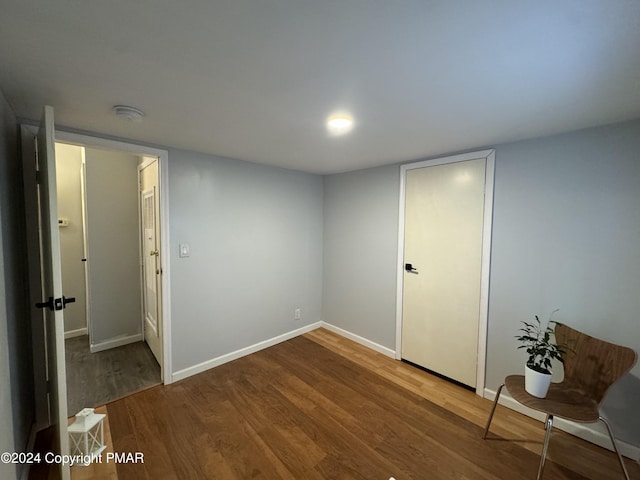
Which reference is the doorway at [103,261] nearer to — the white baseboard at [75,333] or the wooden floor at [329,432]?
the white baseboard at [75,333]

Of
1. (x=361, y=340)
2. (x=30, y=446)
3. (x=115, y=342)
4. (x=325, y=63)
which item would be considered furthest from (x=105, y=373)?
(x=325, y=63)

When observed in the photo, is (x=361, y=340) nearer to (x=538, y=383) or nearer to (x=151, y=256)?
(x=538, y=383)

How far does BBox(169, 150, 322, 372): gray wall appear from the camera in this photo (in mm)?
2502

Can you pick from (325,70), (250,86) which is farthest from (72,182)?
(325,70)

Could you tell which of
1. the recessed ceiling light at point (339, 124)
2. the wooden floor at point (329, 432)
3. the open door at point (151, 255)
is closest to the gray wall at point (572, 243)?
the wooden floor at point (329, 432)

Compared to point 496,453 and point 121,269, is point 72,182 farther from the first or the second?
point 496,453

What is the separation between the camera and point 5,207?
1.43m

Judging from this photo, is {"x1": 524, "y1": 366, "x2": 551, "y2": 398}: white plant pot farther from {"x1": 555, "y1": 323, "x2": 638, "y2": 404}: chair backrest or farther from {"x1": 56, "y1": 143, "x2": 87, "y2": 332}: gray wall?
{"x1": 56, "y1": 143, "x2": 87, "y2": 332}: gray wall

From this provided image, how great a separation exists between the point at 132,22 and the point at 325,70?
699 millimetres

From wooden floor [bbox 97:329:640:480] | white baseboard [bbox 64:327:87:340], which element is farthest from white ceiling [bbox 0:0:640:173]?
white baseboard [bbox 64:327:87:340]

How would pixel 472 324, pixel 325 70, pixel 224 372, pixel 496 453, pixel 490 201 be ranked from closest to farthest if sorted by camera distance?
pixel 325 70, pixel 496 453, pixel 490 201, pixel 472 324, pixel 224 372

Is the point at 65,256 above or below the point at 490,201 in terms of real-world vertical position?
below

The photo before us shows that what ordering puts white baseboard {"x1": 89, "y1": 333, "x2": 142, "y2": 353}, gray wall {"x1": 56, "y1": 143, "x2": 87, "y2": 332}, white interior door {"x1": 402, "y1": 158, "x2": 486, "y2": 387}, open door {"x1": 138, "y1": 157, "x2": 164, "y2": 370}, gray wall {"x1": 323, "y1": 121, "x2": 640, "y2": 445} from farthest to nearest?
gray wall {"x1": 56, "y1": 143, "x2": 87, "y2": 332} → white baseboard {"x1": 89, "y1": 333, "x2": 142, "y2": 353} → open door {"x1": 138, "y1": 157, "x2": 164, "y2": 370} → white interior door {"x1": 402, "y1": 158, "x2": 486, "y2": 387} → gray wall {"x1": 323, "y1": 121, "x2": 640, "y2": 445}

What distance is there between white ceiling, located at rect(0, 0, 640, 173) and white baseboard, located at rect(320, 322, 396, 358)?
91.9 inches
